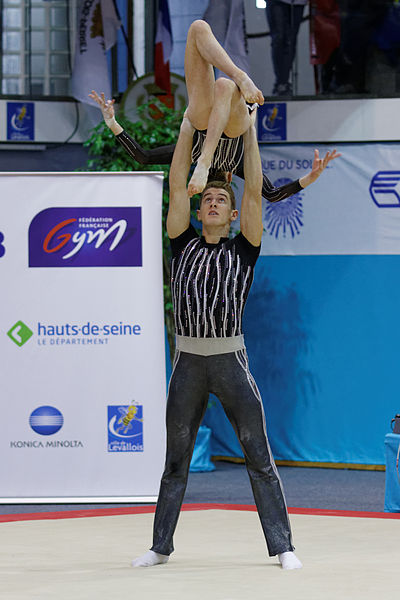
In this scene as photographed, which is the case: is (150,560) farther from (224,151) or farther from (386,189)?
(386,189)

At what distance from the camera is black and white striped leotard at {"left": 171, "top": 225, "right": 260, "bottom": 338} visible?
3576 mm

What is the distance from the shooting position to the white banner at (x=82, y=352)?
5.43 m

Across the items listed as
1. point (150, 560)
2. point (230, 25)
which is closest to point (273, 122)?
point (230, 25)

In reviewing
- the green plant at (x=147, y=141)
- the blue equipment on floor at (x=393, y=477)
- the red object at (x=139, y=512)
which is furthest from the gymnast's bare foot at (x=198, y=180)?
the green plant at (x=147, y=141)

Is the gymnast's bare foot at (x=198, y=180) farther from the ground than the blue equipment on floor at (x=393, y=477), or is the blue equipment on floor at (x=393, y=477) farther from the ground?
the gymnast's bare foot at (x=198, y=180)

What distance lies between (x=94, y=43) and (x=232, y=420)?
501cm

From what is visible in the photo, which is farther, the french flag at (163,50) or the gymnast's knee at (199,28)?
the french flag at (163,50)

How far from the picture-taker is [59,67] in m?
8.20

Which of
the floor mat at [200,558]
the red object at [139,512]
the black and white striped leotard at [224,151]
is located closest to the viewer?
the floor mat at [200,558]

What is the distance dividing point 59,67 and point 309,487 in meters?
4.20

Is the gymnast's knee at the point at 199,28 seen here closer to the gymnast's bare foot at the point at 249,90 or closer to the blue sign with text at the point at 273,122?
the gymnast's bare foot at the point at 249,90

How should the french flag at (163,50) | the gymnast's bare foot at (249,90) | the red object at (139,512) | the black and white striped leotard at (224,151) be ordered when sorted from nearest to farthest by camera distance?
the gymnast's bare foot at (249,90) < the black and white striped leotard at (224,151) < the red object at (139,512) < the french flag at (163,50)

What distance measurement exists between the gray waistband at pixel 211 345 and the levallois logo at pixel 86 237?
1908 mm

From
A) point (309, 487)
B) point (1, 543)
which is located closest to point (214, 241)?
point (1, 543)
